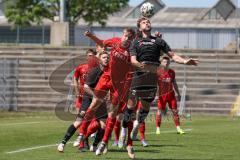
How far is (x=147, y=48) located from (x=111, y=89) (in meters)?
1.17

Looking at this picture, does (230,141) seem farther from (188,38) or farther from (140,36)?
(188,38)

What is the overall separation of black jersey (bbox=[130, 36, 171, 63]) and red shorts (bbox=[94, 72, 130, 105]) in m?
0.66

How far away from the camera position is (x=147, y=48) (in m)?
16.0

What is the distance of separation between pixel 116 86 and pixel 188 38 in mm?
33395

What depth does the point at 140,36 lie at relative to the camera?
1622 cm

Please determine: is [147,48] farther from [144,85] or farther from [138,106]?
[138,106]

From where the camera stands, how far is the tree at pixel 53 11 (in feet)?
184

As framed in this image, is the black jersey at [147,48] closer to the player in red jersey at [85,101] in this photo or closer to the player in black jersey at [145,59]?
the player in black jersey at [145,59]

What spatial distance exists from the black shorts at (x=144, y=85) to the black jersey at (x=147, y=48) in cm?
28

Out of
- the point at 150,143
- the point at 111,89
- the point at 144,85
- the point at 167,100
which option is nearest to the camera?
the point at 144,85

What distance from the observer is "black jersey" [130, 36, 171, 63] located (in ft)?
52.6

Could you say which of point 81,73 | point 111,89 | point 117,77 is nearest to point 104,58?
point 117,77

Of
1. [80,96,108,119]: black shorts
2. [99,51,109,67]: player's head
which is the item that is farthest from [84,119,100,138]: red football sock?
[99,51,109,67]: player's head

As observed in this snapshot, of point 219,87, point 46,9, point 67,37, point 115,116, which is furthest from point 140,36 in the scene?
point 46,9
